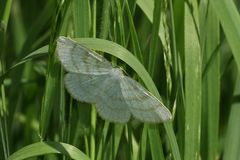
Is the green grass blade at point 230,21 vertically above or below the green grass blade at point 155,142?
above

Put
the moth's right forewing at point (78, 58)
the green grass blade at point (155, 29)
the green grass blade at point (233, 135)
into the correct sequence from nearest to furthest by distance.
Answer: the moth's right forewing at point (78, 58), the green grass blade at point (155, 29), the green grass blade at point (233, 135)

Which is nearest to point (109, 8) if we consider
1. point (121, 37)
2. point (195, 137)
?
point (121, 37)

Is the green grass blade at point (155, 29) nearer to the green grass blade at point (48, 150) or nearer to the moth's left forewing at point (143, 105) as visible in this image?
the moth's left forewing at point (143, 105)

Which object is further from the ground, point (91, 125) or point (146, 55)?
point (146, 55)

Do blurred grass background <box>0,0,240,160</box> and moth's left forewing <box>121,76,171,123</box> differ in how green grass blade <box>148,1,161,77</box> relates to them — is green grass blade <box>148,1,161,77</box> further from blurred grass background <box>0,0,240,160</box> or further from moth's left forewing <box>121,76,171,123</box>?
moth's left forewing <box>121,76,171,123</box>

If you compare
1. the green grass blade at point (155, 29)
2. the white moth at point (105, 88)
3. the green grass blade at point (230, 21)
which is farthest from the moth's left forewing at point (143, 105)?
the green grass blade at point (230, 21)

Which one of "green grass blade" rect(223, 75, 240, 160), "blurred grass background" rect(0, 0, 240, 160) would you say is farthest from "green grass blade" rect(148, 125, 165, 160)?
"green grass blade" rect(223, 75, 240, 160)

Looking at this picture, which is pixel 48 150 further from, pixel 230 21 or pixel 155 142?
pixel 230 21

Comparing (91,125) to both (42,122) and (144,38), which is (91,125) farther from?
(144,38)
